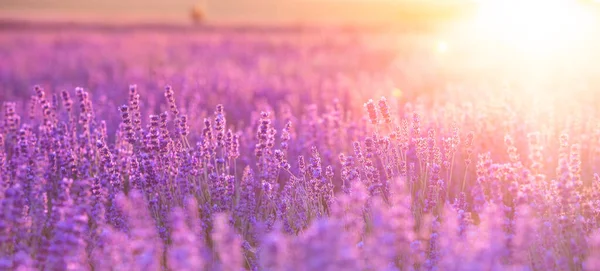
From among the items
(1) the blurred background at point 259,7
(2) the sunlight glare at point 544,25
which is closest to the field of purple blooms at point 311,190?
(2) the sunlight glare at point 544,25

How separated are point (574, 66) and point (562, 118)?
14.1 ft

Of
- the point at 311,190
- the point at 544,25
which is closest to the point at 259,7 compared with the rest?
the point at 544,25

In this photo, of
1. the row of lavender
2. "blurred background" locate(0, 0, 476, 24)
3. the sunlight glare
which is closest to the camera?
the row of lavender

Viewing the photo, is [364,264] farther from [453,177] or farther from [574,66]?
[574,66]

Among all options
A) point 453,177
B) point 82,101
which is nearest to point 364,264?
point 453,177

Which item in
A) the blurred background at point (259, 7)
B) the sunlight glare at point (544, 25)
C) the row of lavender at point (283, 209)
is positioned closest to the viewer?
the row of lavender at point (283, 209)

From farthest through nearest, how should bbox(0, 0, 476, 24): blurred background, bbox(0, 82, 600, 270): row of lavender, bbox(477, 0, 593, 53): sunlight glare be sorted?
bbox(0, 0, 476, 24): blurred background, bbox(477, 0, 593, 53): sunlight glare, bbox(0, 82, 600, 270): row of lavender

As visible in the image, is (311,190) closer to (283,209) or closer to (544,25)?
(283,209)

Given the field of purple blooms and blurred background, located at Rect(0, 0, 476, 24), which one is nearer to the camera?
the field of purple blooms

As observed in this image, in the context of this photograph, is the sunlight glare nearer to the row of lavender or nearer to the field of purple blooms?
the field of purple blooms

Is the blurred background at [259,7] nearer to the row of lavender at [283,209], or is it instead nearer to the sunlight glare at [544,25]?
the sunlight glare at [544,25]

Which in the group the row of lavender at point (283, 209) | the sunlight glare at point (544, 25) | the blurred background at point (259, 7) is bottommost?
the row of lavender at point (283, 209)

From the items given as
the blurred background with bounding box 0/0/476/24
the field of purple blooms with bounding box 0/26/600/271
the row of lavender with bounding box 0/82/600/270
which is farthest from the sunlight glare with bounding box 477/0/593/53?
the blurred background with bounding box 0/0/476/24

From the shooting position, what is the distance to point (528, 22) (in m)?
18.4
